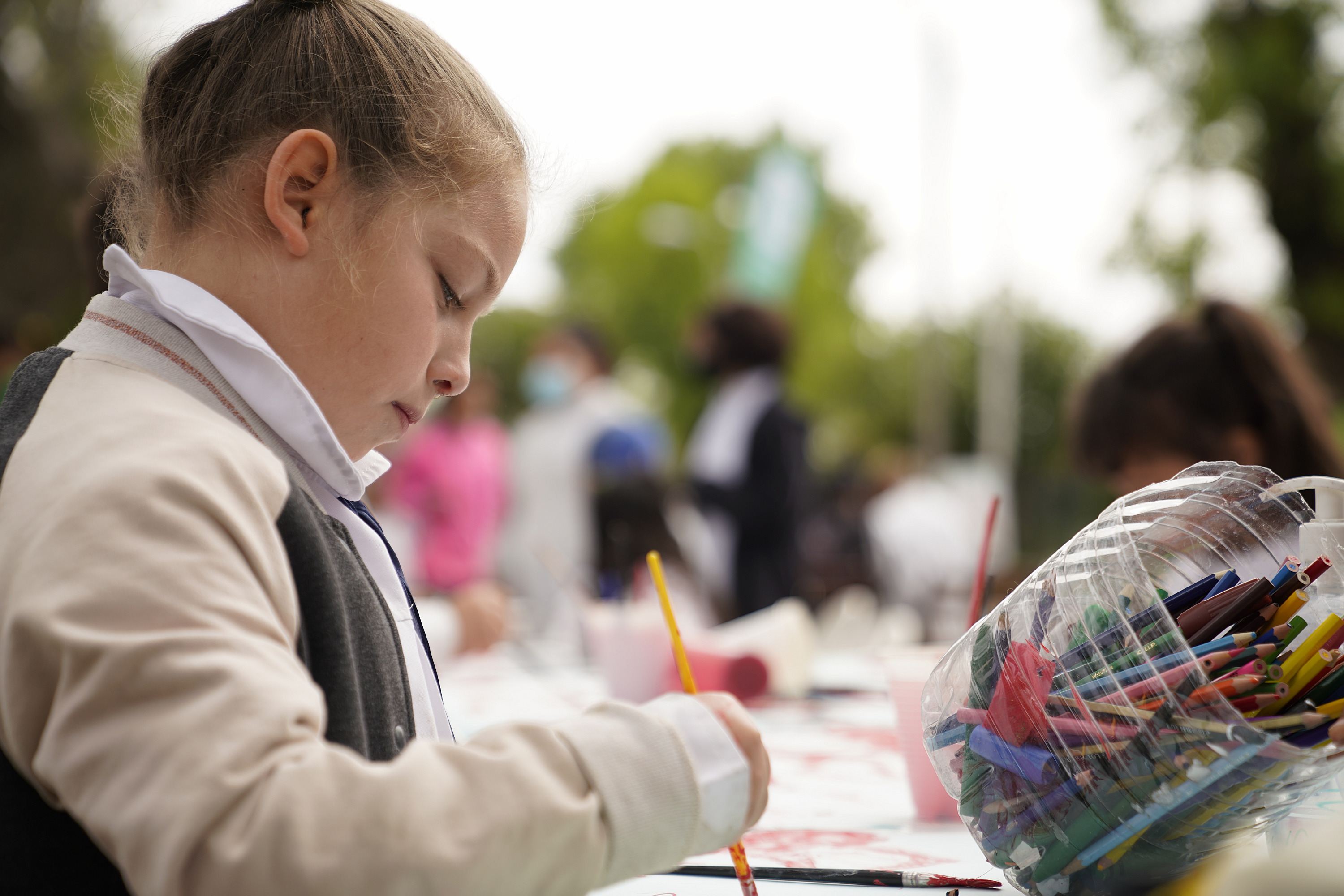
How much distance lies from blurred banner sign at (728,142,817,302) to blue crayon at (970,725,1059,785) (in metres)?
12.1

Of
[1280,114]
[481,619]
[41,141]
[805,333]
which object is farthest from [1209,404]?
[805,333]

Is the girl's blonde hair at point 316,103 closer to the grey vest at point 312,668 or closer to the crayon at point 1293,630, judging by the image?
the grey vest at point 312,668

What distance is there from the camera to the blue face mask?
472 centimetres

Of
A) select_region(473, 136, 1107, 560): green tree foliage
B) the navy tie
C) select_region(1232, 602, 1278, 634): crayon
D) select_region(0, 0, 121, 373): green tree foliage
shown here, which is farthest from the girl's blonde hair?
select_region(473, 136, 1107, 560): green tree foliage

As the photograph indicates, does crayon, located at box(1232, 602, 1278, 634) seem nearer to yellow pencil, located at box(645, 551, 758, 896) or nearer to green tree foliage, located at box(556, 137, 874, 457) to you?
yellow pencil, located at box(645, 551, 758, 896)

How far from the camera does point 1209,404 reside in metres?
2.14

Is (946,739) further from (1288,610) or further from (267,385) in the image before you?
(267,385)

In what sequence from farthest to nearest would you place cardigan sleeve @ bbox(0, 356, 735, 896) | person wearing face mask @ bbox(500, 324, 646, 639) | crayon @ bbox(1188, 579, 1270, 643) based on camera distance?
person wearing face mask @ bbox(500, 324, 646, 639) < crayon @ bbox(1188, 579, 1270, 643) < cardigan sleeve @ bbox(0, 356, 735, 896)

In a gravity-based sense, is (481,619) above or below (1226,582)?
below

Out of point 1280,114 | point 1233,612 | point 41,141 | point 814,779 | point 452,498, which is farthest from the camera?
point 1280,114

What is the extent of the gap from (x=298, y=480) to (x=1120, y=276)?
1317 centimetres

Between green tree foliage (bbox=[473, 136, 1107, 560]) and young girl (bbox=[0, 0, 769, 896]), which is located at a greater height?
young girl (bbox=[0, 0, 769, 896])

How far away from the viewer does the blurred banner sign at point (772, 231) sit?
1338cm

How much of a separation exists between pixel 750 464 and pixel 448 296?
286cm
